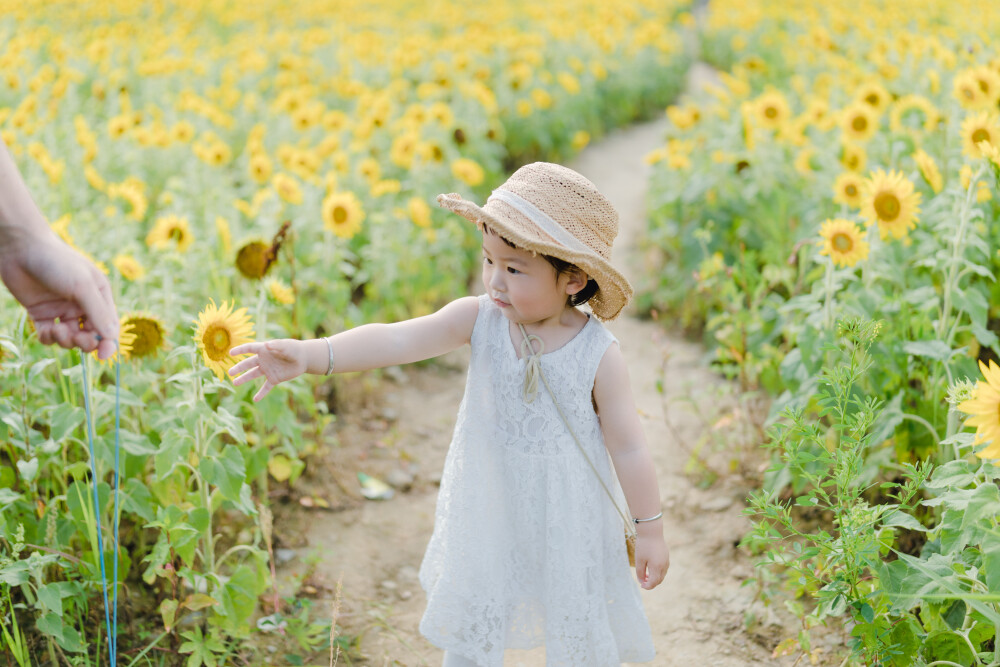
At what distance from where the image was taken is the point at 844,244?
2623 millimetres

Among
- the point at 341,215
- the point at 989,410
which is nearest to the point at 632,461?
the point at 989,410

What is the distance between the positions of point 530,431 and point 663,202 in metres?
3.13

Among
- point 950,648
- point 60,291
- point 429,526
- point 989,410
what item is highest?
point 60,291

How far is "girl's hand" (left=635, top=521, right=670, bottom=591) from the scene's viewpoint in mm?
1970

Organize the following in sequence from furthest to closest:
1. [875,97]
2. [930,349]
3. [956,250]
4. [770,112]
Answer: [770,112]
[875,97]
[956,250]
[930,349]

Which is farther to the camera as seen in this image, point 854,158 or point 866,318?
point 854,158

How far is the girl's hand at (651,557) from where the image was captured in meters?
1.97

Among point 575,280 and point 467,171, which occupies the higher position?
point 575,280

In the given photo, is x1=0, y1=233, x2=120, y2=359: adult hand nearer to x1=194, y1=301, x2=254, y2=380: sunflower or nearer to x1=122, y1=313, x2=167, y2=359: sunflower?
x1=194, y1=301, x2=254, y2=380: sunflower

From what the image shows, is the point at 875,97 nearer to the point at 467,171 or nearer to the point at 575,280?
the point at 467,171

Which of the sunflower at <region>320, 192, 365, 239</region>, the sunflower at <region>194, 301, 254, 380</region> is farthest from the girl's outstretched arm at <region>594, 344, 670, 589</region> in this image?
the sunflower at <region>320, 192, 365, 239</region>

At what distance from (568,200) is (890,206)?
50.5 inches

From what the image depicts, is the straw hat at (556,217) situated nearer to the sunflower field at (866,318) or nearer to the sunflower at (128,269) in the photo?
the sunflower field at (866,318)

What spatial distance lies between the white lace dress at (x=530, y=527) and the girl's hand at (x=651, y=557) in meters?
0.11
